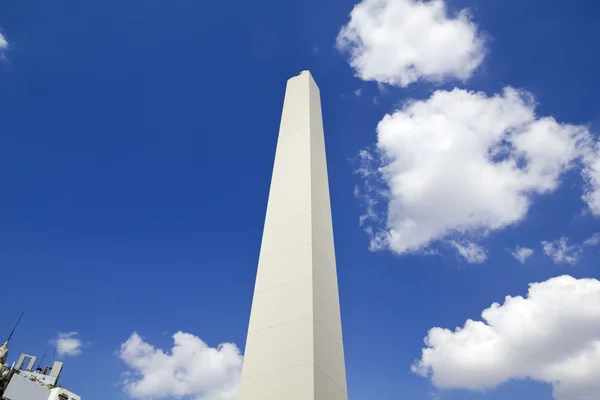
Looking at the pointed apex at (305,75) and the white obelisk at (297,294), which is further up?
the pointed apex at (305,75)

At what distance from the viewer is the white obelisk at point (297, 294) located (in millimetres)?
10180

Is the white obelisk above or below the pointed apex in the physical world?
below

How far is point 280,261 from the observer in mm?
12742

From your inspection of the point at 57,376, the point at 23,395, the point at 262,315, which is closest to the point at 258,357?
the point at 262,315

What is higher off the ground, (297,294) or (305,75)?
(305,75)

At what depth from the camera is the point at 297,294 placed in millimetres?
11484

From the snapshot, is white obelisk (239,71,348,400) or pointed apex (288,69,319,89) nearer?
white obelisk (239,71,348,400)

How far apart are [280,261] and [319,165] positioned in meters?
4.90

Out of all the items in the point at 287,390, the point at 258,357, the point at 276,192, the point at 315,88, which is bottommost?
the point at 287,390

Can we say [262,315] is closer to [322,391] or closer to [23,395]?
[322,391]

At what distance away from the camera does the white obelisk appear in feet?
33.4

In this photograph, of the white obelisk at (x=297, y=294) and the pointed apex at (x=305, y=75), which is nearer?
the white obelisk at (x=297, y=294)

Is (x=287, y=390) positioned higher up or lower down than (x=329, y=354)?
lower down

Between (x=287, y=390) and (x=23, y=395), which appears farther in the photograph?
(x=23, y=395)
